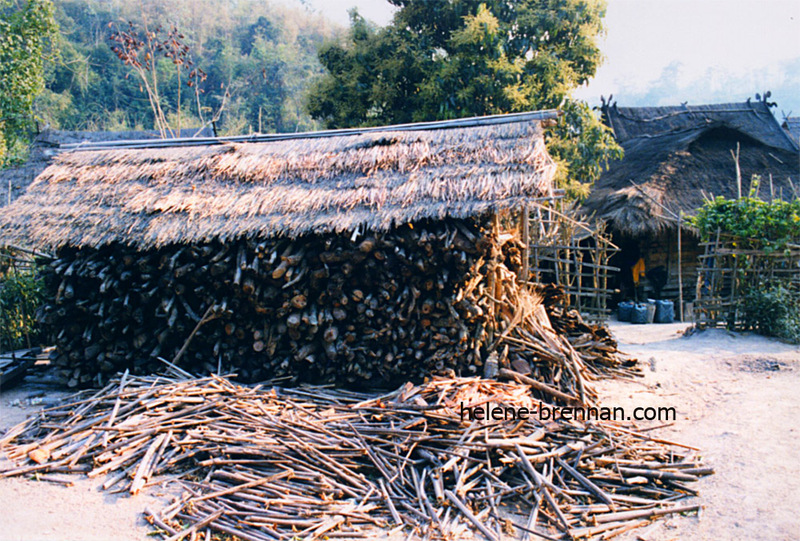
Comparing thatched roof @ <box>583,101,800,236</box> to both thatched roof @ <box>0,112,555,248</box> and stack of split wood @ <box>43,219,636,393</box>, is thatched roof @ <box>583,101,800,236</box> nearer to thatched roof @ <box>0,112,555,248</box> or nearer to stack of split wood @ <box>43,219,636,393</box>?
thatched roof @ <box>0,112,555,248</box>

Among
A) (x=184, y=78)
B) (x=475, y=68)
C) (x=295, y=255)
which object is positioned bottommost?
(x=295, y=255)

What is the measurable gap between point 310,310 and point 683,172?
1141 cm

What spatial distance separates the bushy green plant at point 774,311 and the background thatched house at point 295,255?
5063 mm

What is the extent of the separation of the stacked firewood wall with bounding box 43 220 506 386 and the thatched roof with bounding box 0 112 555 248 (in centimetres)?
22

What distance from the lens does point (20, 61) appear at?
12641 mm

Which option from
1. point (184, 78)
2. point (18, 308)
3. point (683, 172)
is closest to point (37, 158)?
point (18, 308)

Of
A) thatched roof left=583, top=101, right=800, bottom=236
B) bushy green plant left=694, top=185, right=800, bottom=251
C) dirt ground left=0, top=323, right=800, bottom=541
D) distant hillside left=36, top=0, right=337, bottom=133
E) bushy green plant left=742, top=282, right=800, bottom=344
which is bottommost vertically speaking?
dirt ground left=0, top=323, right=800, bottom=541

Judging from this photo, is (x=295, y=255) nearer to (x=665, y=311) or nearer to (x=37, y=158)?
(x=665, y=311)

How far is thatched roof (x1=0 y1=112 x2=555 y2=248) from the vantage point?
5.57m

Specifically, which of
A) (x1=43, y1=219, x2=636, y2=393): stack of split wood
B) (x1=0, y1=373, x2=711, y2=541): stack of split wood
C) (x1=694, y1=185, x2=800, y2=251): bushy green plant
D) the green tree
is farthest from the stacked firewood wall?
the green tree

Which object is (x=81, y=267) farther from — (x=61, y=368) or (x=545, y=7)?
(x=545, y=7)

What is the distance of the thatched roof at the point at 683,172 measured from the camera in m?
12.7

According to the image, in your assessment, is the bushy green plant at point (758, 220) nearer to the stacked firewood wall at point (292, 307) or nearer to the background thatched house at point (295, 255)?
the background thatched house at point (295, 255)

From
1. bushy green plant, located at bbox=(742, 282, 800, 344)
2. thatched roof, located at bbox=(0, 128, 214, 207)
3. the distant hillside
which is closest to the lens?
bushy green plant, located at bbox=(742, 282, 800, 344)
